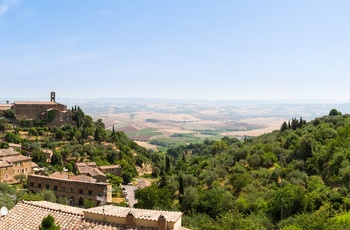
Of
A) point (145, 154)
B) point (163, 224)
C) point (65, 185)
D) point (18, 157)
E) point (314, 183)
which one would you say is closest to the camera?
point (163, 224)

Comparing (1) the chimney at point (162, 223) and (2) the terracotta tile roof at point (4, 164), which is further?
(2) the terracotta tile roof at point (4, 164)

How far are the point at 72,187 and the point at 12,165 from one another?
974cm

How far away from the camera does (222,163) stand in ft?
175

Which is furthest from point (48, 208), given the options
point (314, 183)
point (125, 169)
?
point (125, 169)

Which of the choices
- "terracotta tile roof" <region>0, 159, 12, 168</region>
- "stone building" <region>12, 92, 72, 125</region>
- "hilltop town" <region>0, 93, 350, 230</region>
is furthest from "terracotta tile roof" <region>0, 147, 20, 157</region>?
"stone building" <region>12, 92, 72, 125</region>

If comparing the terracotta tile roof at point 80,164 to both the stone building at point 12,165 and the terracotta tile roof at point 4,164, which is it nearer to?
the stone building at point 12,165

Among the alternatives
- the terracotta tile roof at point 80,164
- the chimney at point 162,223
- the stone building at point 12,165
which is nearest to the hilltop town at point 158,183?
the chimney at point 162,223

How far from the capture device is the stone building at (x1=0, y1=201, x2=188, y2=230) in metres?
12.8

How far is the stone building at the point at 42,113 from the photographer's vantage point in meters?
71.0

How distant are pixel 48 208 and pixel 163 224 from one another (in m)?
5.39

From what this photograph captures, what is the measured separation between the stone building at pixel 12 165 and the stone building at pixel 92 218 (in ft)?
112

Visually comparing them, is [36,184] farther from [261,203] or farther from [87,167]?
[261,203]

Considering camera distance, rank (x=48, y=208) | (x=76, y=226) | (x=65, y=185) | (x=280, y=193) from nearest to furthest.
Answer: (x=76, y=226), (x=48, y=208), (x=280, y=193), (x=65, y=185)

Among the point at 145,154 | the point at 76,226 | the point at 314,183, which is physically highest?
the point at 76,226
